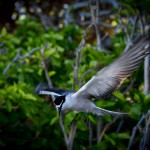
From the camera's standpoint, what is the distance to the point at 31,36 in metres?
5.71

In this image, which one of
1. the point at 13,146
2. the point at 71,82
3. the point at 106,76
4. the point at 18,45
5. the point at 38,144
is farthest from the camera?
the point at 18,45

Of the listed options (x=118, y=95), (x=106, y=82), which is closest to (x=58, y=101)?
(x=106, y=82)

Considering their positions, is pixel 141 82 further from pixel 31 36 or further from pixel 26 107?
pixel 31 36

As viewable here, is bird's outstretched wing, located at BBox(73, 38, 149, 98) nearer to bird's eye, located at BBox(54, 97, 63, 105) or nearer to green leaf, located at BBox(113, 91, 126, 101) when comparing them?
bird's eye, located at BBox(54, 97, 63, 105)

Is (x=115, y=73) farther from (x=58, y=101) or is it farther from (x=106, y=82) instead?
(x=58, y=101)

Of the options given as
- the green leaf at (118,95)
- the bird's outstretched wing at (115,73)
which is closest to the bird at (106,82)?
the bird's outstretched wing at (115,73)

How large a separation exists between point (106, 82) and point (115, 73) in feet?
0.39

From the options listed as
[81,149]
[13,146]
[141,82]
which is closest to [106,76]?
[141,82]

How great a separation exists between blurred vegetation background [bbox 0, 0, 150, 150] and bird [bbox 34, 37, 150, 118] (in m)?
0.50

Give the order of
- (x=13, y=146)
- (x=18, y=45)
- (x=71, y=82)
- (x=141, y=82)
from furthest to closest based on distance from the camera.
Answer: (x=18, y=45) < (x=13, y=146) < (x=141, y=82) < (x=71, y=82)

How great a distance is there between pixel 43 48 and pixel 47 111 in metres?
0.73

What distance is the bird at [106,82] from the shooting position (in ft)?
9.50

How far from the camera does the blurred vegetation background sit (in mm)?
4129

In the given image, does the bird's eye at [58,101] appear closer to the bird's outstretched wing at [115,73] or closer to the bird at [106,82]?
the bird at [106,82]
